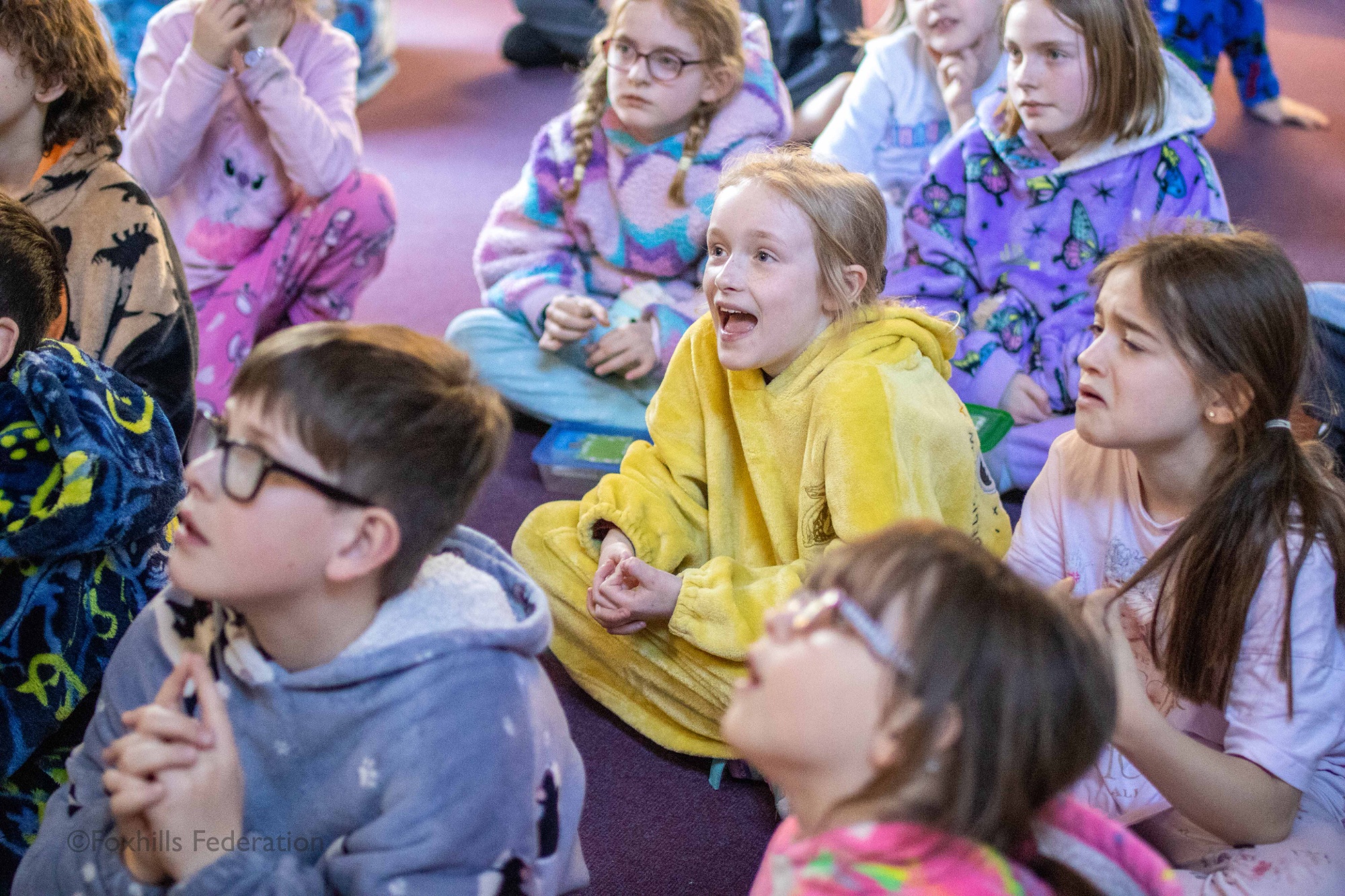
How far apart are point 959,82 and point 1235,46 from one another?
197 centimetres

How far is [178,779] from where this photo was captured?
890 millimetres

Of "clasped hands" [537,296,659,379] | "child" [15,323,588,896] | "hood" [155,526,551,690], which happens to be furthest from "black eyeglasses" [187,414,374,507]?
"clasped hands" [537,296,659,379]

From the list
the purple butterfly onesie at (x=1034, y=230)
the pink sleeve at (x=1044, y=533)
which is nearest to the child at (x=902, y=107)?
the purple butterfly onesie at (x=1034, y=230)

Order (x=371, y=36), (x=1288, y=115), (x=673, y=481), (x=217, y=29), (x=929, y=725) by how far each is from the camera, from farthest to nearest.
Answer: (x=371, y=36) < (x=1288, y=115) < (x=217, y=29) < (x=673, y=481) < (x=929, y=725)

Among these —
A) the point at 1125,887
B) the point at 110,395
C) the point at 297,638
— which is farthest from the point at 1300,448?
the point at 110,395

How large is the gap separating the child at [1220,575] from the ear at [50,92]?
1437 millimetres

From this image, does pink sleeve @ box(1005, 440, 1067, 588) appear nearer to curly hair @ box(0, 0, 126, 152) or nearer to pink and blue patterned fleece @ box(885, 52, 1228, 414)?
pink and blue patterned fleece @ box(885, 52, 1228, 414)

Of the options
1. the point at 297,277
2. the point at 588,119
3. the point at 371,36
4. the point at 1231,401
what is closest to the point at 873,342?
the point at 1231,401

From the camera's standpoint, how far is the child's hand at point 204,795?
89 cm

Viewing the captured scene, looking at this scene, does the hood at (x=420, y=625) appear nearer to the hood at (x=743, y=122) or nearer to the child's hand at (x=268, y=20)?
the hood at (x=743, y=122)

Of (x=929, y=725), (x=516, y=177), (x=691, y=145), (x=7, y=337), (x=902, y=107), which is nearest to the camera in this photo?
(x=929, y=725)

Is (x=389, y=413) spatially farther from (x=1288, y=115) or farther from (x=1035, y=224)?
(x=1288, y=115)

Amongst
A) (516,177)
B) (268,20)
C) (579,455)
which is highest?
(268,20)

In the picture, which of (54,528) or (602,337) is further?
(602,337)
